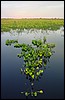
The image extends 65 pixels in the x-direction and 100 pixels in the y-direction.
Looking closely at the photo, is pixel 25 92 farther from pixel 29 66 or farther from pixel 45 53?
pixel 45 53

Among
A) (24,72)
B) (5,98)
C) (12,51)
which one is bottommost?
(5,98)

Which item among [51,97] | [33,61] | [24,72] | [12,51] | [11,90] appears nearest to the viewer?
[51,97]

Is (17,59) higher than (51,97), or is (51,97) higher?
(17,59)

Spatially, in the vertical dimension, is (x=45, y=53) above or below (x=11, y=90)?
above

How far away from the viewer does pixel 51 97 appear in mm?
7094

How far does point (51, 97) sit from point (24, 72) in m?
2.15

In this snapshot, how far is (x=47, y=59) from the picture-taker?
11.0 m

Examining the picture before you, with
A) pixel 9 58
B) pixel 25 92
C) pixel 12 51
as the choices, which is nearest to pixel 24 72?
pixel 25 92

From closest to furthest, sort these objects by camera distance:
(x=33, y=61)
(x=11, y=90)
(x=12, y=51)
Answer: (x=11, y=90) < (x=33, y=61) < (x=12, y=51)

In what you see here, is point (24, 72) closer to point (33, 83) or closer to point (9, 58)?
point (33, 83)

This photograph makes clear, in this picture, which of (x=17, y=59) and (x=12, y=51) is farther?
(x=12, y=51)

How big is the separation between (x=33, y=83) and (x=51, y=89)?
716 mm

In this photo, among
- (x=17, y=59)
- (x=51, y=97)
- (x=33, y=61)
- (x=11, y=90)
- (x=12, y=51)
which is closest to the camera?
(x=51, y=97)

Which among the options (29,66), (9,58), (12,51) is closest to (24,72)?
(29,66)
